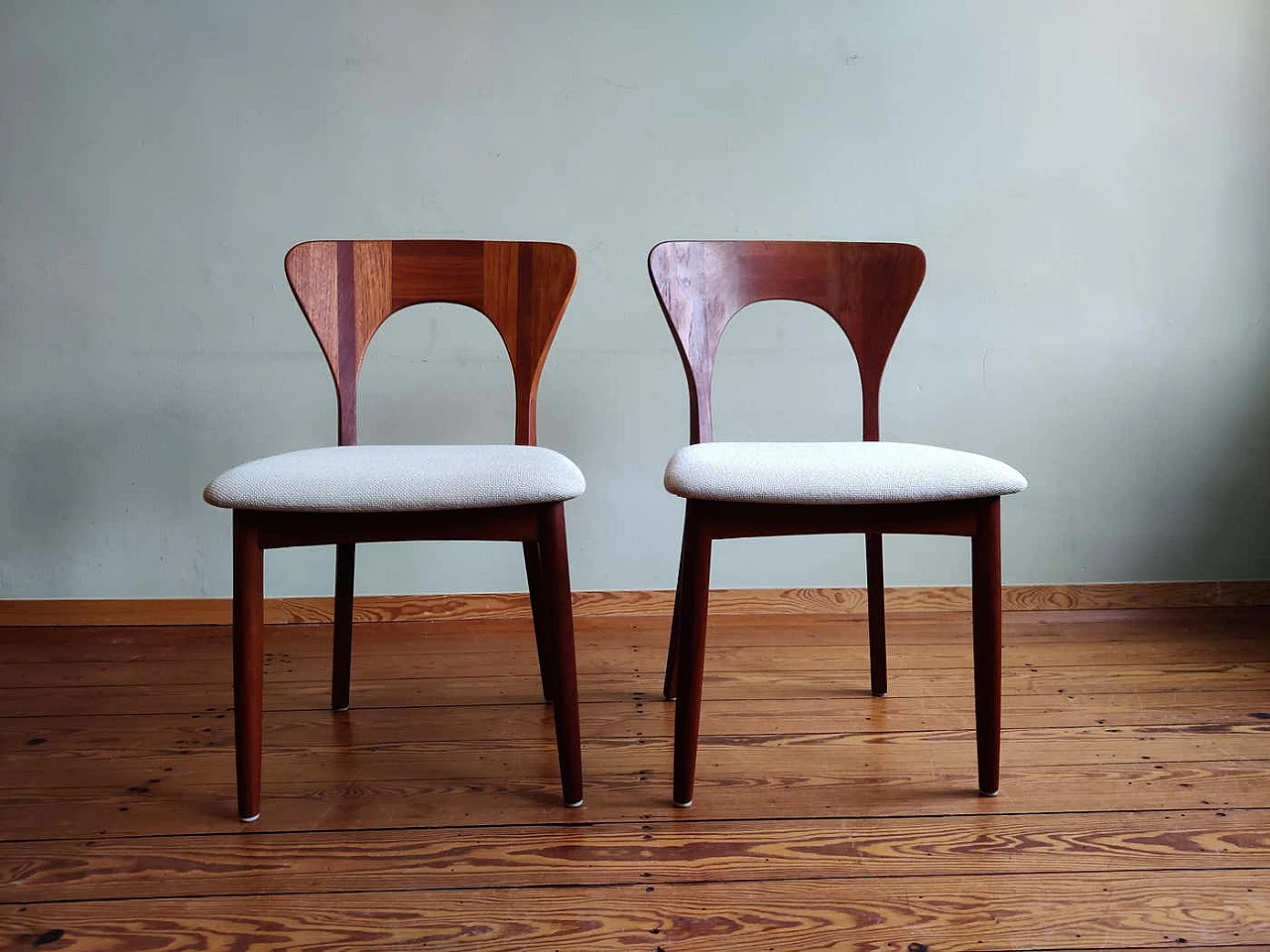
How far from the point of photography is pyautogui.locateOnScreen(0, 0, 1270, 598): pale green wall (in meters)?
2.02

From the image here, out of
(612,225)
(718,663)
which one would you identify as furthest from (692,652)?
(612,225)

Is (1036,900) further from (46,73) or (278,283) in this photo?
(46,73)

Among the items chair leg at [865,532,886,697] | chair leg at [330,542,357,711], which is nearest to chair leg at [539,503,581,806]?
chair leg at [330,542,357,711]

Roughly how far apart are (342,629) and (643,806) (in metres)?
0.63

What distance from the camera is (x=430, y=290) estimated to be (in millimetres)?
1630

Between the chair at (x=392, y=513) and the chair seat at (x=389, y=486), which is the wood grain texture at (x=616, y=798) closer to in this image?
the chair at (x=392, y=513)

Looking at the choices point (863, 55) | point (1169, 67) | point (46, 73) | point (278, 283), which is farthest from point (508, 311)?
point (1169, 67)

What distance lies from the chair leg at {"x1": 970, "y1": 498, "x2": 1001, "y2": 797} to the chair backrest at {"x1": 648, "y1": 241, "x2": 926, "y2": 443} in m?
0.39

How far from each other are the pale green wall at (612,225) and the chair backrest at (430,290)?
450 mm

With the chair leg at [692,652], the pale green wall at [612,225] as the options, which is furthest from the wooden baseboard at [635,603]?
the chair leg at [692,652]

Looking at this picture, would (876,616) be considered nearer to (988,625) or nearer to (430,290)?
(988,625)

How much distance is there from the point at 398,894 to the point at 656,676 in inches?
31.8

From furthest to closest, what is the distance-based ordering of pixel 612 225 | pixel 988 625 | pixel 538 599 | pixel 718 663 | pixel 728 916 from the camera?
pixel 612 225 → pixel 718 663 → pixel 538 599 → pixel 988 625 → pixel 728 916

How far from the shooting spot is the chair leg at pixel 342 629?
1.59 metres
